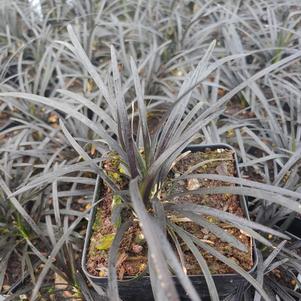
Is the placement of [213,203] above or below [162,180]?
below

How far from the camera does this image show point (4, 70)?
1551mm

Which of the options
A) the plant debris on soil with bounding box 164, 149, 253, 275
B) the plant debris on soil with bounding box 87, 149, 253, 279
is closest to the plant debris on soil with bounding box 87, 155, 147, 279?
the plant debris on soil with bounding box 87, 149, 253, 279

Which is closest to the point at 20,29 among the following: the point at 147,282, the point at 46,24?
the point at 46,24

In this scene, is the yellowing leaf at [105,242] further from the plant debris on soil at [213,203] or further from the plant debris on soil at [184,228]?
the plant debris on soil at [213,203]

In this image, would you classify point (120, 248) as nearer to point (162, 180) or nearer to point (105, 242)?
point (105, 242)

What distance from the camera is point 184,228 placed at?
0.93 meters

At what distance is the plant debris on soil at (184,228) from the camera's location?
2.86ft

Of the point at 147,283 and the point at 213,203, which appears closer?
the point at 147,283

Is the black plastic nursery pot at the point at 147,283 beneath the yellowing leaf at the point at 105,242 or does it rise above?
beneath

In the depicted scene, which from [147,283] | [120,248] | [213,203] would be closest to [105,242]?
[120,248]

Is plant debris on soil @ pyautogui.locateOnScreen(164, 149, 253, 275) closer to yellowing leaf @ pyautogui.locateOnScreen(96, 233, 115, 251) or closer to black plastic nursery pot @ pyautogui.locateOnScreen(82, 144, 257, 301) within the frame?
black plastic nursery pot @ pyautogui.locateOnScreen(82, 144, 257, 301)

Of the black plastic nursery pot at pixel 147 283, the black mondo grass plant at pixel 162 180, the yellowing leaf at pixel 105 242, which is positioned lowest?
the black plastic nursery pot at pixel 147 283

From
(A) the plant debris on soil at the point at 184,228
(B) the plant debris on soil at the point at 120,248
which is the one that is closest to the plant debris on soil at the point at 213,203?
(A) the plant debris on soil at the point at 184,228

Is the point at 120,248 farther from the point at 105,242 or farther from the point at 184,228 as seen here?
the point at 184,228
